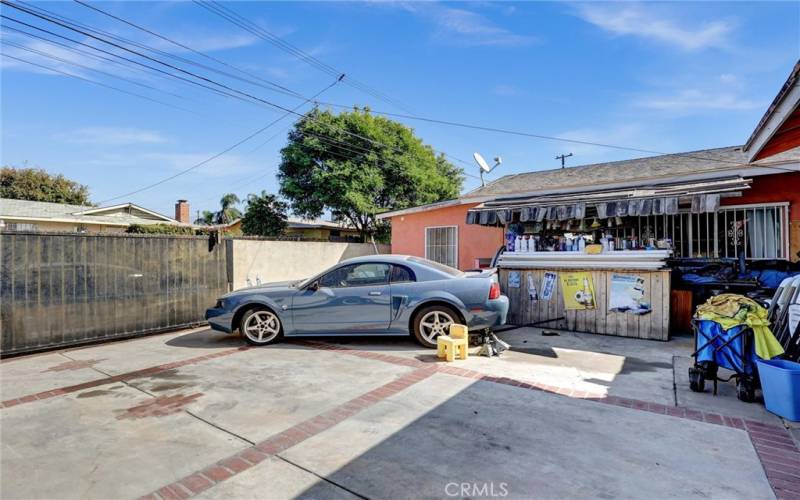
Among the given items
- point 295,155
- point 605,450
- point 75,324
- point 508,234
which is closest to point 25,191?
point 295,155

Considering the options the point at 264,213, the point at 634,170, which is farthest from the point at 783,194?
the point at 264,213

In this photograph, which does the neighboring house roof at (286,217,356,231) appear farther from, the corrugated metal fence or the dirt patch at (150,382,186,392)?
the dirt patch at (150,382,186,392)

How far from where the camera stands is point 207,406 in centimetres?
382

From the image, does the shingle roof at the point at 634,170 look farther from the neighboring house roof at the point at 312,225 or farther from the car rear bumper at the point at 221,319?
the neighboring house roof at the point at 312,225

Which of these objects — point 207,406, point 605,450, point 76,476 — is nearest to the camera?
point 76,476

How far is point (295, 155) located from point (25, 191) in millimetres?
25880

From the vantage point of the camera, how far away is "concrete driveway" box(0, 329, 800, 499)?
8.20 ft

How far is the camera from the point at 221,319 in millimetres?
6410

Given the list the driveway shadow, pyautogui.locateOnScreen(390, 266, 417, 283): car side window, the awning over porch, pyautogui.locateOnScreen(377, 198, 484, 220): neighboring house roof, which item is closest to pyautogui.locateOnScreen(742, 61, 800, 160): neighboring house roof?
the awning over porch

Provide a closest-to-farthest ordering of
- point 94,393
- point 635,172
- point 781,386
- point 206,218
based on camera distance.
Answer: point 781,386
point 94,393
point 635,172
point 206,218

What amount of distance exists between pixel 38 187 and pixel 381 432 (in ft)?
129

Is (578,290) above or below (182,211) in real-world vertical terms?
below

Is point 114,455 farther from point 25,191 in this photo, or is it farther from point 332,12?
point 25,191

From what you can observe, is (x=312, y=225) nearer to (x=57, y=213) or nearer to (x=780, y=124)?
(x=57, y=213)
